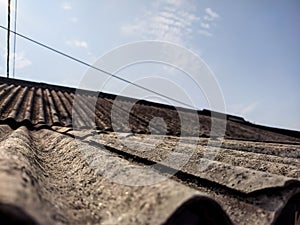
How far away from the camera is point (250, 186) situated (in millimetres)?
1398

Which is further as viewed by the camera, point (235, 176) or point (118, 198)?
point (235, 176)

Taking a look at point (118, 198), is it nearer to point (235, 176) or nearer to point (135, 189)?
point (135, 189)

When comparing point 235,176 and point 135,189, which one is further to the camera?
point 235,176

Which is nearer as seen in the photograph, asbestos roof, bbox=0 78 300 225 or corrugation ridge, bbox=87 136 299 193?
asbestos roof, bbox=0 78 300 225

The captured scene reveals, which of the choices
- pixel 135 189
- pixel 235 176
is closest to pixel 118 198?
pixel 135 189

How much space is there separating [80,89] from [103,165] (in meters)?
7.46

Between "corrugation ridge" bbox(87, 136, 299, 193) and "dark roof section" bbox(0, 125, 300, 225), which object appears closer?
"dark roof section" bbox(0, 125, 300, 225)

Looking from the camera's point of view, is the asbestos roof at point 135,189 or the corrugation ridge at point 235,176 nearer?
the asbestos roof at point 135,189

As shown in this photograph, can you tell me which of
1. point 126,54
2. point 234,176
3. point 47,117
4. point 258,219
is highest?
point 126,54

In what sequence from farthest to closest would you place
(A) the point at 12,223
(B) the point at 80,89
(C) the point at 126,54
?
1. (B) the point at 80,89
2. (C) the point at 126,54
3. (A) the point at 12,223

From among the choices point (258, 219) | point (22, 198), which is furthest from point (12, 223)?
point (258, 219)

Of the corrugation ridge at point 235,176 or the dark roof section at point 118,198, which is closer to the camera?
the dark roof section at point 118,198

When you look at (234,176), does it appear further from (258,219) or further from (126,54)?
(126,54)

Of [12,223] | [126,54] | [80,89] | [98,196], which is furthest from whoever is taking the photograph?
[80,89]
